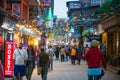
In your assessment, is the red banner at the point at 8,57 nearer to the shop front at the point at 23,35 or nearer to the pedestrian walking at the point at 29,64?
the shop front at the point at 23,35

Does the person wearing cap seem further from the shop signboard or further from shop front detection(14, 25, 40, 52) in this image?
shop front detection(14, 25, 40, 52)

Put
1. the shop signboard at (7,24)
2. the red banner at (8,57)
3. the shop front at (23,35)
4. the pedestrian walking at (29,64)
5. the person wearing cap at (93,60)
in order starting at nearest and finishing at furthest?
the person wearing cap at (93,60) < the pedestrian walking at (29,64) < the red banner at (8,57) < the shop signboard at (7,24) < the shop front at (23,35)

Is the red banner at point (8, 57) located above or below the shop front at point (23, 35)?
below

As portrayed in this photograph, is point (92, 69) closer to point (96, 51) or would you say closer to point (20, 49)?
point (96, 51)

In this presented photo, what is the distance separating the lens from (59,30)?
124 m

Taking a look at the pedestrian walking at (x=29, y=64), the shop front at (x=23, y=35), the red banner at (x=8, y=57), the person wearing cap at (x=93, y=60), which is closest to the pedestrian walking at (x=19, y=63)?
the pedestrian walking at (x=29, y=64)

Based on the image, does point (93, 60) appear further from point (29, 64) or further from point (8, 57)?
point (8, 57)

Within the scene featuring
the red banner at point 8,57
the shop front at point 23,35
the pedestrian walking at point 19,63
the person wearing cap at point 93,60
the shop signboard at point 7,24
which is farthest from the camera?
the shop front at point 23,35

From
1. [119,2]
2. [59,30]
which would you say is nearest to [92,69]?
[119,2]

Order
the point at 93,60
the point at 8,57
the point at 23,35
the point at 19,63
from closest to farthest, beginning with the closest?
the point at 93,60 → the point at 19,63 → the point at 8,57 → the point at 23,35

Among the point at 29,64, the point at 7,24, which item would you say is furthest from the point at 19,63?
the point at 7,24

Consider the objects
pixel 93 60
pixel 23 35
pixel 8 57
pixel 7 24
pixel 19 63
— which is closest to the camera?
pixel 93 60

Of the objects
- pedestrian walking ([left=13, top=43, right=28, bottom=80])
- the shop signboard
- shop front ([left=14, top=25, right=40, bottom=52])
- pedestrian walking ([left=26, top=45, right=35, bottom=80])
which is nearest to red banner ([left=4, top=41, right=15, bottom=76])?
the shop signboard

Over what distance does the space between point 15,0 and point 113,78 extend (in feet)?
24.4
